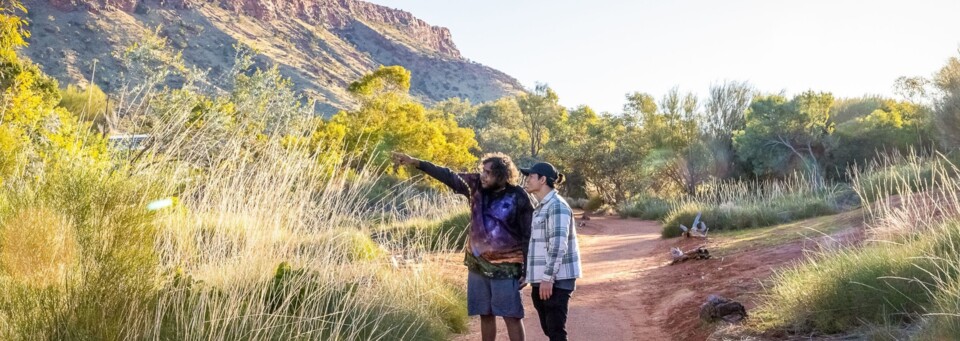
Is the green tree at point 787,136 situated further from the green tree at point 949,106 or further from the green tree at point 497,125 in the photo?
the green tree at point 497,125

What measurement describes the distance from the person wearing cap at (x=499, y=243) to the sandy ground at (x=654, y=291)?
68.4 inches

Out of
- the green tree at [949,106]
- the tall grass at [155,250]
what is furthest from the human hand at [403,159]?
the green tree at [949,106]

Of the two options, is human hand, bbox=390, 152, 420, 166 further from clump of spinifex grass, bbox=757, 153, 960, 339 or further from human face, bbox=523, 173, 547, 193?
clump of spinifex grass, bbox=757, 153, 960, 339

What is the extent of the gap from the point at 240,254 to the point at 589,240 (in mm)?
13545

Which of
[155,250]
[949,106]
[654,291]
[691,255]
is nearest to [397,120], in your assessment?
[949,106]

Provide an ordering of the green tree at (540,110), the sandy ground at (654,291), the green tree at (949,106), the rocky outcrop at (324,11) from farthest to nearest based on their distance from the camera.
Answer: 1. the rocky outcrop at (324,11)
2. the green tree at (540,110)
3. the green tree at (949,106)
4. the sandy ground at (654,291)

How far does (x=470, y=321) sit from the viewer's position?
7.28m

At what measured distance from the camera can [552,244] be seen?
458cm

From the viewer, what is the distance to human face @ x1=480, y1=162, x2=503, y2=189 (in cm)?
479

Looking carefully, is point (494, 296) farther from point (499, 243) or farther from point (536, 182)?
point (536, 182)

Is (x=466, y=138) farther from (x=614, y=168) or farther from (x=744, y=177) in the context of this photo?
(x=744, y=177)

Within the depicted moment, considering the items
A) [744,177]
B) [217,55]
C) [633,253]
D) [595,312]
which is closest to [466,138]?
[744,177]

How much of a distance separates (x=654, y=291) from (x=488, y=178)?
511 cm

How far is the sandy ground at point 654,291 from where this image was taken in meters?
6.85
